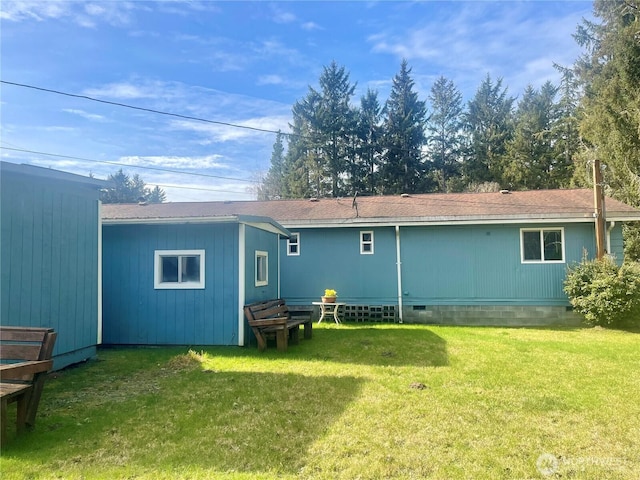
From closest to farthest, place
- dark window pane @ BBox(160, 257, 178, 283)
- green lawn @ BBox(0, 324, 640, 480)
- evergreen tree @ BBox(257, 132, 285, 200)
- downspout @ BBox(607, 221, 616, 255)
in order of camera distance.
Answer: green lawn @ BBox(0, 324, 640, 480) → dark window pane @ BBox(160, 257, 178, 283) → downspout @ BBox(607, 221, 616, 255) → evergreen tree @ BBox(257, 132, 285, 200)

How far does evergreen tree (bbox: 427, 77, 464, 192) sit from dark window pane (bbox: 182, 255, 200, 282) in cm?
2229

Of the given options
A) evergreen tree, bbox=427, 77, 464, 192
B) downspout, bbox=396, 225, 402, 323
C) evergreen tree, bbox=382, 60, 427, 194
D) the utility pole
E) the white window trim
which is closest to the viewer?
the white window trim

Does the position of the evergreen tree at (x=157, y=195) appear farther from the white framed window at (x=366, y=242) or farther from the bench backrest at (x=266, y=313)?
the bench backrest at (x=266, y=313)

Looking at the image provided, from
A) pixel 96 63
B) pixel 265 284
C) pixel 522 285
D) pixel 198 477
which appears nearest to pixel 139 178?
pixel 96 63

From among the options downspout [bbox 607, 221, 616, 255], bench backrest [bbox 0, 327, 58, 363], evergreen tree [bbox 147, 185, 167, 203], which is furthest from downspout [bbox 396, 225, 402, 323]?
evergreen tree [bbox 147, 185, 167, 203]

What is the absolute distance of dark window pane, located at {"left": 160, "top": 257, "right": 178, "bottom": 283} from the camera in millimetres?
7898

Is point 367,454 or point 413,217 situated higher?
point 413,217

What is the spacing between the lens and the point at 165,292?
25.6 feet

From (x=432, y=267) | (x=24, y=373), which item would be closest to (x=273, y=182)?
(x=432, y=267)

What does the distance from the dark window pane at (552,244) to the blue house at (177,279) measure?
8.03 m

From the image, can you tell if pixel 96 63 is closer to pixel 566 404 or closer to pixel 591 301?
pixel 566 404

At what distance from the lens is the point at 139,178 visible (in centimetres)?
3950

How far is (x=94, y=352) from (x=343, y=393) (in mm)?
4603

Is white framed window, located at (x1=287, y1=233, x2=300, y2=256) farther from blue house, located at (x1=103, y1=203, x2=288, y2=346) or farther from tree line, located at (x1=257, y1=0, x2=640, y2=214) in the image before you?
tree line, located at (x1=257, y1=0, x2=640, y2=214)
